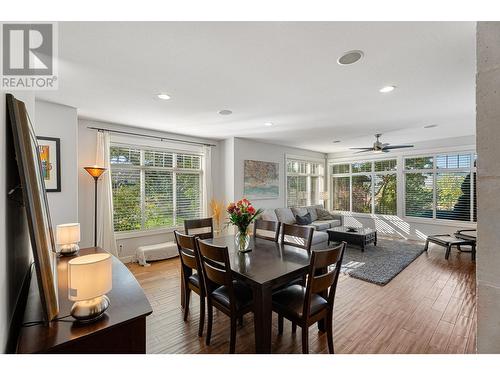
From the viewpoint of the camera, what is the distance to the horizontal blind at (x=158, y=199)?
4531 millimetres

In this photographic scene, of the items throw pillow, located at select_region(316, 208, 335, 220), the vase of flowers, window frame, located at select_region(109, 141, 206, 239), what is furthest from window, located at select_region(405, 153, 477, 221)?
the vase of flowers

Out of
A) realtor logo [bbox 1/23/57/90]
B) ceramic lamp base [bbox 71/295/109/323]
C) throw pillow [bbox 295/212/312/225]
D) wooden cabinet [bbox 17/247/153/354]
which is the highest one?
realtor logo [bbox 1/23/57/90]

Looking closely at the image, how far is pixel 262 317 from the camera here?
1670mm

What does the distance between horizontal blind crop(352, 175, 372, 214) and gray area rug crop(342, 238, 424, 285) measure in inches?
60.0

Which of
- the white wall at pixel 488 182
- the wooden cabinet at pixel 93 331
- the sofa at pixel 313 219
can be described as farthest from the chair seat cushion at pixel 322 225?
the wooden cabinet at pixel 93 331

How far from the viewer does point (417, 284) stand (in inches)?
129

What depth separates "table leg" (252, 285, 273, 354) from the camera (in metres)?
1.66

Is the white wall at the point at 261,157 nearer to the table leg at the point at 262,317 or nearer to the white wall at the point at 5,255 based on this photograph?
the table leg at the point at 262,317

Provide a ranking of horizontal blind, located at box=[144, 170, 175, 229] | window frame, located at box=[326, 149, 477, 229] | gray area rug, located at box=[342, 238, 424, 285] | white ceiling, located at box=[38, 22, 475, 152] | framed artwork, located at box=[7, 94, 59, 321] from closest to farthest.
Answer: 1. framed artwork, located at box=[7, 94, 59, 321]
2. white ceiling, located at box=[38, 22, 475, 152]
3. gray area rug, located at box=[342, 238, 424, 285]
4. horizontal blind, located at box=[144, 170, 175, 229]
5. window frame, located at box=[326, 149, 477, 229]

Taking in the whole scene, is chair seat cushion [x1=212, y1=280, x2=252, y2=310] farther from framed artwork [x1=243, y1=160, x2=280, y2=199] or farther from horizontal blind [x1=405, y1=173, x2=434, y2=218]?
horizontal blind [x1=405, y1=173, x2=434, y2=218]

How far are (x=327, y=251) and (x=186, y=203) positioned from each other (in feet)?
13.1

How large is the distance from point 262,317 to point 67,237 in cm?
187
